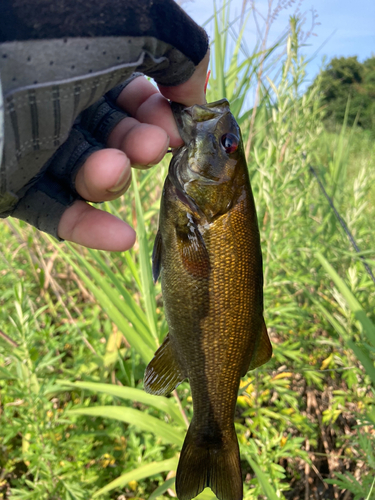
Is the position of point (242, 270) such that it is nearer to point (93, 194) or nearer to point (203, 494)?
point (93, 194)

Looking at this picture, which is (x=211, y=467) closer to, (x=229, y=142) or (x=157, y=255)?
(x=157, y=255)

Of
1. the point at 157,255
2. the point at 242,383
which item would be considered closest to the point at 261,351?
the point at 157,255

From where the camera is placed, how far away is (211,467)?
1.14 metres

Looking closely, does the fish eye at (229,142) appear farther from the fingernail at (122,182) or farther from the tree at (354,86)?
the tree at (354,86)

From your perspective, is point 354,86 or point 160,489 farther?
point 354,86

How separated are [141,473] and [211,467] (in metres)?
0.41

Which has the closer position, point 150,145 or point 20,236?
point 150,145

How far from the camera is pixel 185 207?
116cm

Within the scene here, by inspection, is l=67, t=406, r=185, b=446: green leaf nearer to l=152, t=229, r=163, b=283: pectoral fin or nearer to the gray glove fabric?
l=152, t=229, r=163, b=283: pectoral fin

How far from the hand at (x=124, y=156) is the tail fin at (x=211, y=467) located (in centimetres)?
68

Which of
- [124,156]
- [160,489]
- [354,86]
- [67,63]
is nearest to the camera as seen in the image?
[67,63]

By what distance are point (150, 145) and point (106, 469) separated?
4.93 feet

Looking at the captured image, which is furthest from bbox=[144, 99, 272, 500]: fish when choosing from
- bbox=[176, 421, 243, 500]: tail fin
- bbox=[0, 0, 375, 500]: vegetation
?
bbox=[0, 0, 375, 500]: vegetation

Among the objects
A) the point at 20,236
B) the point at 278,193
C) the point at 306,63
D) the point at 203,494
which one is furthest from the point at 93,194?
the point at 20,236
